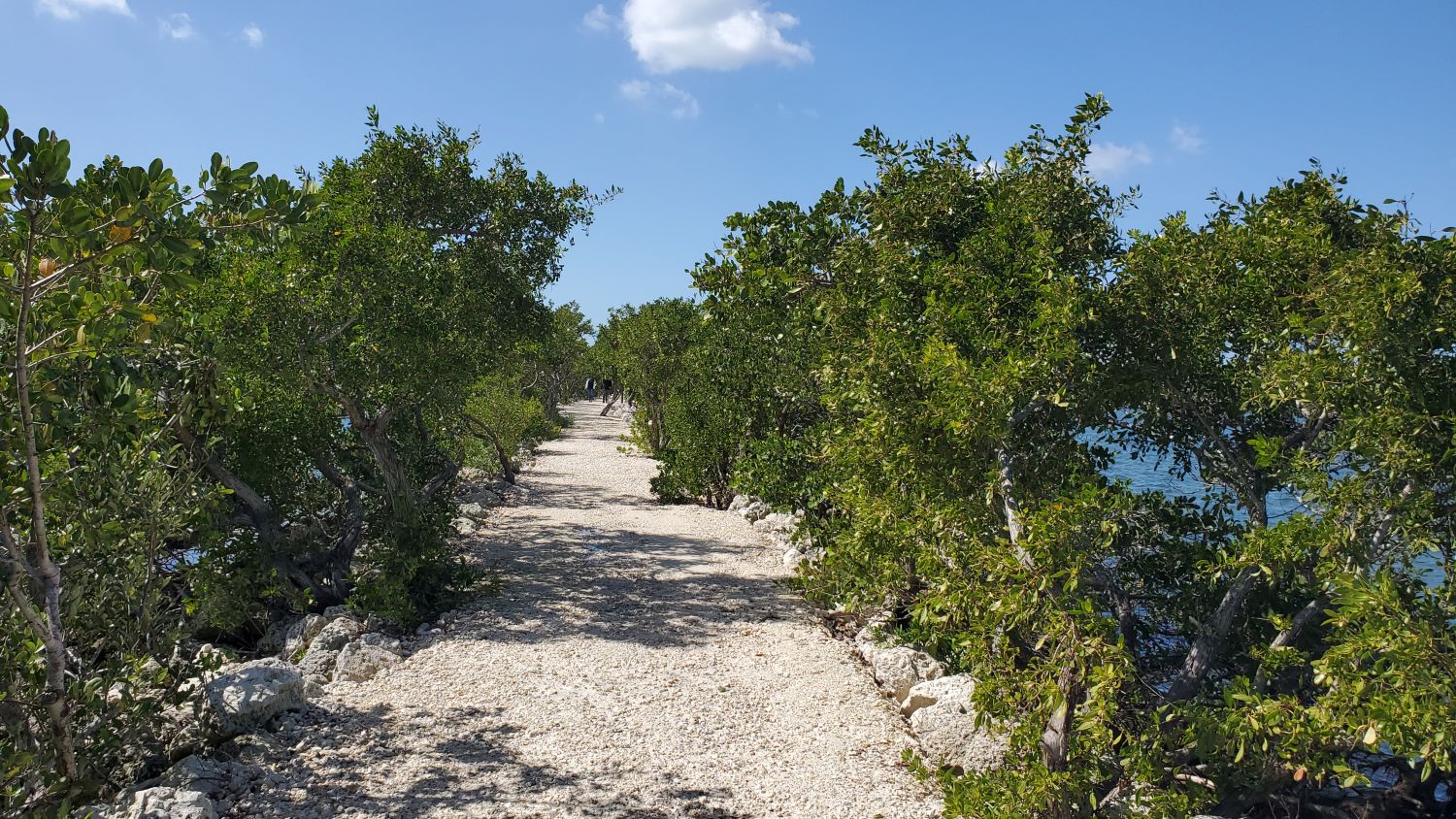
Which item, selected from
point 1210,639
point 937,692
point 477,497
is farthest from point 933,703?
point 477,497

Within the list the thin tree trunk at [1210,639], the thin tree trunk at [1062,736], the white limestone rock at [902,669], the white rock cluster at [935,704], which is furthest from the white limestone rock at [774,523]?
the thin tree trunk at [1062,736]

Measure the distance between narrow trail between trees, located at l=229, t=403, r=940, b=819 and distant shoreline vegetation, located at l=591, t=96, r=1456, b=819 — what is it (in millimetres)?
1131

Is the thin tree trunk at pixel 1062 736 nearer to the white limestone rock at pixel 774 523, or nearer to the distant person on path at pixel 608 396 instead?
the white limestone rock at pixel 774 523

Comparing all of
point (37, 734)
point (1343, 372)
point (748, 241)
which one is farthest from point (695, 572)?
point (1343, 372)

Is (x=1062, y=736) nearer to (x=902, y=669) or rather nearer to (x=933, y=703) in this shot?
(x=933, y=703)

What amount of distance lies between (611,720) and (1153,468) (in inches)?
177

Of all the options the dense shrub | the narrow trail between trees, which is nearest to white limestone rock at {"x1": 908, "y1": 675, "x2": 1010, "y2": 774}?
the narrow trail between trees

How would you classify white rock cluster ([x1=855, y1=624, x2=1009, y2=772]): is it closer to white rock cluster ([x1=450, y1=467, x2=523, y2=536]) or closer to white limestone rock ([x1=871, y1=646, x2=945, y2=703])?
white limestone rock ([x1=871, y1=646, x2=945, y2=703])

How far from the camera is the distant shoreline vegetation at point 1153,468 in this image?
3.91m

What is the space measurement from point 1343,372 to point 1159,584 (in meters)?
2.12

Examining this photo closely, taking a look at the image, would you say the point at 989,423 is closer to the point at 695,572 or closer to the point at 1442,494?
the point at 1442,494

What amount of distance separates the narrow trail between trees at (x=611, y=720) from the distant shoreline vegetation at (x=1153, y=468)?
113cm

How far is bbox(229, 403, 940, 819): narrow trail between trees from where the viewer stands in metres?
5.41

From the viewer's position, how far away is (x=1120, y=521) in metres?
5.67
